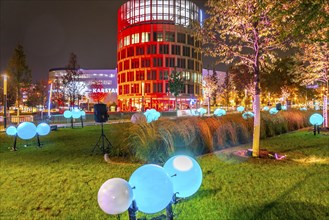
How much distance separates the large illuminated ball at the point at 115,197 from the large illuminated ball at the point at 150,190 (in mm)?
222

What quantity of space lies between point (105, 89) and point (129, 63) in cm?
3675

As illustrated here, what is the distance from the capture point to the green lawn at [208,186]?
5.16 meters

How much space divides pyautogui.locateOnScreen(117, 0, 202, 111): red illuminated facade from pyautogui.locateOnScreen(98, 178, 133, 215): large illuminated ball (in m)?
78.0

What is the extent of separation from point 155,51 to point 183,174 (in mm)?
81632

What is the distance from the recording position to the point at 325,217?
4.74m

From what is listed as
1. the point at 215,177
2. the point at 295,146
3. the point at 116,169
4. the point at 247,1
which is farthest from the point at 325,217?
the point at 295,146

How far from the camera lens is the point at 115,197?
3.35m

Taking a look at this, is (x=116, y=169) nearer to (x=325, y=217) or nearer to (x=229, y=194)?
(x=229, y=194)

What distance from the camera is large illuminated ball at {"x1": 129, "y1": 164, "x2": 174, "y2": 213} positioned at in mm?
3613

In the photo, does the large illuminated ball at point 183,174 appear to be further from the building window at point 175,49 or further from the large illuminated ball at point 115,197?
the building window at point 175,49

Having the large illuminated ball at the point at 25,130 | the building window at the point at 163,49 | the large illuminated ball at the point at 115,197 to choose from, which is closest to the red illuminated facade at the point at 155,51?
the building window at the point at 163,49

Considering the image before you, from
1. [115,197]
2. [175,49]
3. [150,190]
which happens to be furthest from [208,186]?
[175,49]

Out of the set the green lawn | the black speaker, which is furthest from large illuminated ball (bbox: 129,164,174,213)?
the black speaker

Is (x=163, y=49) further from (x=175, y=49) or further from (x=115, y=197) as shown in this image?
(x=115, y=197)
